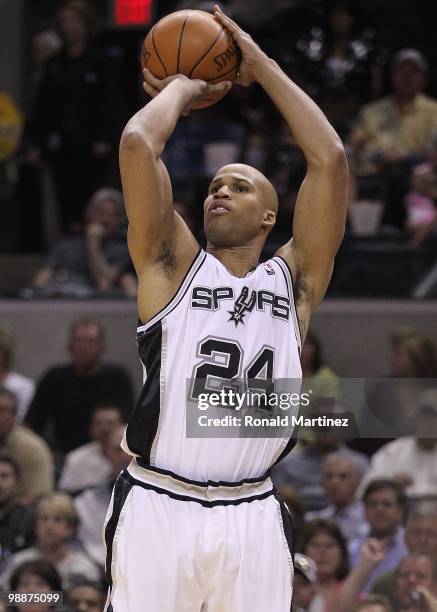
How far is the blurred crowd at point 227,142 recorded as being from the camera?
33.5 feet

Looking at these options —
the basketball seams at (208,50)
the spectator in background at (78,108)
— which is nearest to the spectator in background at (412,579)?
the basketball seams at (208,50)

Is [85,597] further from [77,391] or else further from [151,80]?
[151,80]

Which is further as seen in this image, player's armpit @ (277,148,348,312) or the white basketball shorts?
player's armpit @ (277,148,348,312)

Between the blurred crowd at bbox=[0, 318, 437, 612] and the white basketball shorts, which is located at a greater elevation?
the blurred crowd at bbox=[0, 318, 437, 612]

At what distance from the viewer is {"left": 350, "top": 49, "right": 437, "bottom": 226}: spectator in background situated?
10562 millimetres

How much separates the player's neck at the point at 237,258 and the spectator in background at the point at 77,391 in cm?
396

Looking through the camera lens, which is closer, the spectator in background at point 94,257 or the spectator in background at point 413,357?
the spectator in background at point 413,357

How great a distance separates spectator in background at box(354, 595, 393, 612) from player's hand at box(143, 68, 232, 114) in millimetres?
2926

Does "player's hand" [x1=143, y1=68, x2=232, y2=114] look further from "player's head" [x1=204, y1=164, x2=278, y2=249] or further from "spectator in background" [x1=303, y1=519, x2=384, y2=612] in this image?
"spectator in background" [x1=303, y1=519, x2=384, y2=612]

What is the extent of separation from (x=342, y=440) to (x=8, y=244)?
5419mm

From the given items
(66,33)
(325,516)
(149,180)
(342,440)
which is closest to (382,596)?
(325,516)

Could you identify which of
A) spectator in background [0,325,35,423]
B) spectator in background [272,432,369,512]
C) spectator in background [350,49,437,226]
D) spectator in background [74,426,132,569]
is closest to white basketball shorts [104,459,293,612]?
spectator in background [74,426,132,569]

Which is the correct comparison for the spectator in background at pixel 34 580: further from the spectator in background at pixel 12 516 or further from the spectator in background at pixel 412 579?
the spectator in background at pixel 412 579

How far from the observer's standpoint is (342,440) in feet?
27.2
